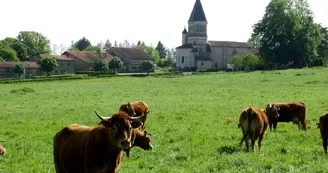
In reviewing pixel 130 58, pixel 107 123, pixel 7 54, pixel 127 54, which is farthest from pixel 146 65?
pixel 107 123

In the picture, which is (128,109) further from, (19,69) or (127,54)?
(127,54)

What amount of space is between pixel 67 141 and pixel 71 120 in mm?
14831

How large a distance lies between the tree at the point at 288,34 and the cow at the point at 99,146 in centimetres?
9535

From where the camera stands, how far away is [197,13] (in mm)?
153000

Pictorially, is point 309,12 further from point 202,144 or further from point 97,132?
point 97,132

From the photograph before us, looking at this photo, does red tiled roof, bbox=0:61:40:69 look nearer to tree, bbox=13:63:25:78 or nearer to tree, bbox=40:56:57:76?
tree, bbox=13:63:25:78

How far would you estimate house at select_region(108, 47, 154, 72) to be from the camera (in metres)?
147

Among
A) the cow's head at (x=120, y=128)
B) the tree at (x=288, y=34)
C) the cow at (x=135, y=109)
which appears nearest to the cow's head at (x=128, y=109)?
the cow at (x=135, y=109)

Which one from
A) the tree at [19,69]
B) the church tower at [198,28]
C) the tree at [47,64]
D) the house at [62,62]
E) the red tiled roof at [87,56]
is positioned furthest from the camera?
the church tower at [198,28]

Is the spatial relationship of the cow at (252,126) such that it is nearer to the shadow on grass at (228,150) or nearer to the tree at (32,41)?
the shadow on grass at (228,150)

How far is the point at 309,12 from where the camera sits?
106 m

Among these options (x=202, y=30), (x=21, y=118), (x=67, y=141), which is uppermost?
(x=202, y=30)

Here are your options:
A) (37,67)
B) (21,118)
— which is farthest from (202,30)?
(21,118)

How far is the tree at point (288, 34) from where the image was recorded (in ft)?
330
